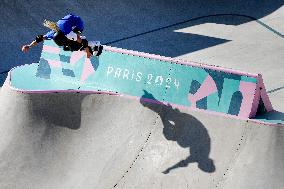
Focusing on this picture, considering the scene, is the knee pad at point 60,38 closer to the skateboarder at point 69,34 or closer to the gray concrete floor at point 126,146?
the skateboarder at point 69,34

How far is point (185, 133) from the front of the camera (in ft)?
28.0

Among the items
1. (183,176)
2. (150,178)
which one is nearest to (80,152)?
(150,178)

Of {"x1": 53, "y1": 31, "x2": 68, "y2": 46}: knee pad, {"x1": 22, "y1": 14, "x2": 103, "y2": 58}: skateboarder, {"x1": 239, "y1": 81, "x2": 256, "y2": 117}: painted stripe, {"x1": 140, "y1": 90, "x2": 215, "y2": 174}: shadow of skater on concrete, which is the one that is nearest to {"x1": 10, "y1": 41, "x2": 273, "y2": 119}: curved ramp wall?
{"x1": 239, "y1": 81, "x2": 256, "y2": 117}: painted stripe

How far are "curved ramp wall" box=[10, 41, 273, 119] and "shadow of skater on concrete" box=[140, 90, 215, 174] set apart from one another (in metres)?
0.16

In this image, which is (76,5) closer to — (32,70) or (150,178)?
(32,70)

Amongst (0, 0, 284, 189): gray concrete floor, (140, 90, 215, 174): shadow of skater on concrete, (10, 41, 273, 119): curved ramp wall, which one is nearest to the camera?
(0, 0, 284, 189): gray concrete floor

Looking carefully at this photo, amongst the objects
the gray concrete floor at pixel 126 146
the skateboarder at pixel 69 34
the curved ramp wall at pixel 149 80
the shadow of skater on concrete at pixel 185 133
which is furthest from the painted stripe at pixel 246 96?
the skateboarder at pixel 69 34

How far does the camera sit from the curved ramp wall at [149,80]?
8.34 meters

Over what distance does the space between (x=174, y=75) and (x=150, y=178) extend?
6.84 feet

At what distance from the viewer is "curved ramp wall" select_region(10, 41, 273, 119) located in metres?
8.34

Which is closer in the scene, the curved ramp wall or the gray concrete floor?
the gray concrete floor

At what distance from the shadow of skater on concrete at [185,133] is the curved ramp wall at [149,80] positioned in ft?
0.54

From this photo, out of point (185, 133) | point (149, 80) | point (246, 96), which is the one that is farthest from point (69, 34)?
point (246, 96)

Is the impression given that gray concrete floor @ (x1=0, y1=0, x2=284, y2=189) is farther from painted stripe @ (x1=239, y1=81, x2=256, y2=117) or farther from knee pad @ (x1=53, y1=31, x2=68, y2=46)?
knee pad @ (x1=53, y1=31, x2=68, y2=46)
